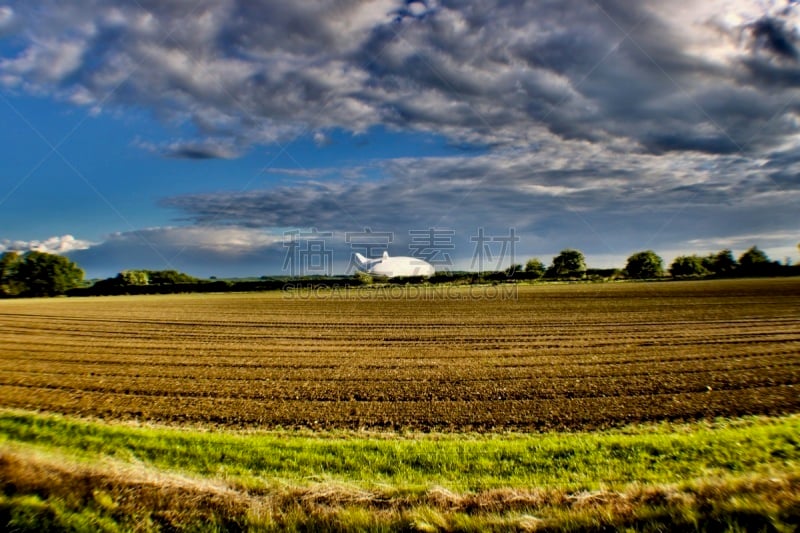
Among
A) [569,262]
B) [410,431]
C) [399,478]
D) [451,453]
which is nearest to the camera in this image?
[399,478]

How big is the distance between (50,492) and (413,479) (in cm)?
471

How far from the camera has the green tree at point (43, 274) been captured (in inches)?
4102

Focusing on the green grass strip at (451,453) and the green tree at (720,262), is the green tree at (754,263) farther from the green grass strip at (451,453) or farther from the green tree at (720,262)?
the green grass strip at (451,453)

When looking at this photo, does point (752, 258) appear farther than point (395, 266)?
No

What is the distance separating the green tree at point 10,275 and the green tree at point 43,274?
1.96ft

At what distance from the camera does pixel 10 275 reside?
4038 inches

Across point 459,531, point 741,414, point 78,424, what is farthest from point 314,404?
point 741,414

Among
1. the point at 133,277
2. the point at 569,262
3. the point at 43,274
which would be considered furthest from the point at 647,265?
the point at 43,274

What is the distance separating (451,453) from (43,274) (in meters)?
131

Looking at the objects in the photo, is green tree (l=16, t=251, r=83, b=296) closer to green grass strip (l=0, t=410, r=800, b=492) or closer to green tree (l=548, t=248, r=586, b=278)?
green grass strip (l=0, t=410, r=800, b=492)

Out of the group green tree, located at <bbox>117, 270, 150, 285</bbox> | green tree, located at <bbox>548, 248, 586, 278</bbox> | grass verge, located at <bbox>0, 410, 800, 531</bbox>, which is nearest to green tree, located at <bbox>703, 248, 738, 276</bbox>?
green tree, located at <bbox>548, 248, 586, 278</bbox>

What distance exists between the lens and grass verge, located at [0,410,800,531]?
4312mm

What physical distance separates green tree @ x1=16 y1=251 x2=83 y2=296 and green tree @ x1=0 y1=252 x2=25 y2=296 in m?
0.60

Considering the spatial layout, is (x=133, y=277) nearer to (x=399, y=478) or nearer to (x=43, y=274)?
(x=43, y=274)
